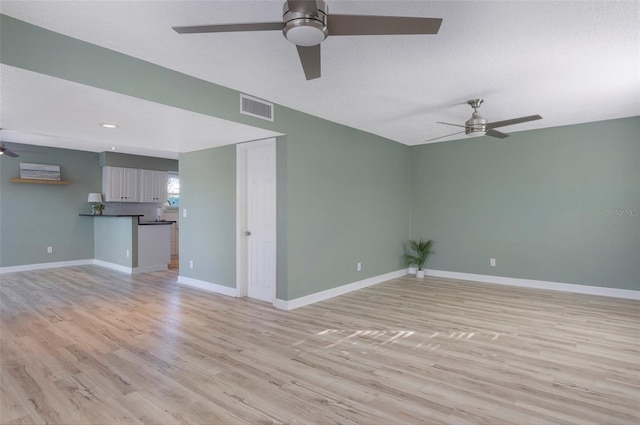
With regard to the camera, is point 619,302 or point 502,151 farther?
point 502,151

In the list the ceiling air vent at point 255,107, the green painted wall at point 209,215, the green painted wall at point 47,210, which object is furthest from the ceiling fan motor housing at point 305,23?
the green painted wall at point 47,210

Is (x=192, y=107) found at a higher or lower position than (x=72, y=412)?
higher

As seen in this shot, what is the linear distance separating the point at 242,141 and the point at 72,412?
11.4 ft

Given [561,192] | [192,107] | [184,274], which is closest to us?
[192,107]

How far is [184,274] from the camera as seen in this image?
19.0ft

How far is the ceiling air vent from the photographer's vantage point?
12.4 ft

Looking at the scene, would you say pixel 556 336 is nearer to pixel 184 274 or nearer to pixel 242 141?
pixel 242 141

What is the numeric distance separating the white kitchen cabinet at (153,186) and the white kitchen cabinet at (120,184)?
12 cm

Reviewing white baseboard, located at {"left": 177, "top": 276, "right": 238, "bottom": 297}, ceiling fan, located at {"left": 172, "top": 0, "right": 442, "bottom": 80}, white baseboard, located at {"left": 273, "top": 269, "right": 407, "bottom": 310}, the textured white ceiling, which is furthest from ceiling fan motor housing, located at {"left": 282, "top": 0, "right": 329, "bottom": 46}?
white baseboard, located at {"left": 177, "top": 276, "right": 238, "bottom": 297}

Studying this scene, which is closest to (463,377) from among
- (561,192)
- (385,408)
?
(385,408)

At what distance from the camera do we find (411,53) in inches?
112

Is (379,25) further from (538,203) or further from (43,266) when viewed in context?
(43,266)

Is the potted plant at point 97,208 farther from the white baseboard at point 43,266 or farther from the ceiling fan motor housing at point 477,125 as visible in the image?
the ceiling fan motor housing at point 477,125

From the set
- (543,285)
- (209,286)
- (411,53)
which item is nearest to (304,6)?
(411,53)
